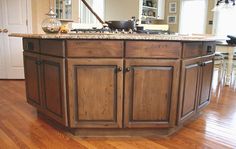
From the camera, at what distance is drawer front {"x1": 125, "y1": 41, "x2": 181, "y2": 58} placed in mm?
1776

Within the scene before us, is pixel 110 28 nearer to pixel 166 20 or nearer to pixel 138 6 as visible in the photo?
pixel 138 6

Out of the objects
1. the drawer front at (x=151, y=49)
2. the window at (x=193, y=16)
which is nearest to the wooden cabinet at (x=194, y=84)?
the drawer front at (x=151, y=49)

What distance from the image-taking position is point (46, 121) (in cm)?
235

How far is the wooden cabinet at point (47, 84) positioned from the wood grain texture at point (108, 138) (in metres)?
0.18

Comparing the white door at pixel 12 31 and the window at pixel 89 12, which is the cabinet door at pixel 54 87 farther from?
the window at pixel 89 12

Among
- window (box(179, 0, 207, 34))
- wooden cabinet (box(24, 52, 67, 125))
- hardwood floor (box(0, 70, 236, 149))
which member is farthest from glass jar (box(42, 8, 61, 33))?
window (box(179, 0, 207, 34))

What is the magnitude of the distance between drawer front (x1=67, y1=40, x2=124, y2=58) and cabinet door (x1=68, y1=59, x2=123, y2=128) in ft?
0.16

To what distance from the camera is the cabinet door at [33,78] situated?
217 centimetres

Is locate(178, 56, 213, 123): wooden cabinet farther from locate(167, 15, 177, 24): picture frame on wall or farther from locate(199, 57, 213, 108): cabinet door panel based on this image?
locate(167, 15, 177, 24): picture frame on wall

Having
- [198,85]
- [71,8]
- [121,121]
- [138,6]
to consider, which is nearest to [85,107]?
[121,121]

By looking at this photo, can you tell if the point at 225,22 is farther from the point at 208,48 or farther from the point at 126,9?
the point at 208,48

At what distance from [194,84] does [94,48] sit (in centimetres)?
102

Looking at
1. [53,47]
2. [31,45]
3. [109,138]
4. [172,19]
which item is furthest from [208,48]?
[172,19]

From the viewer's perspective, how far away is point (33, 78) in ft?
7.44
